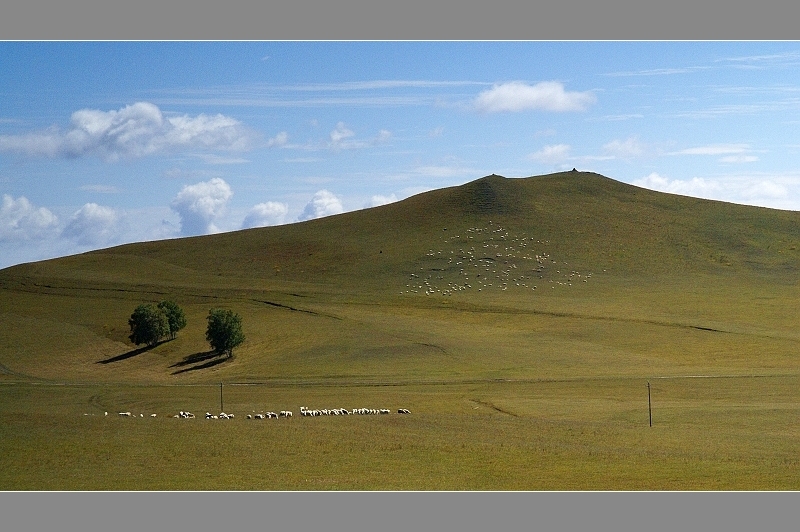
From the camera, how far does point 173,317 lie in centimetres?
7469

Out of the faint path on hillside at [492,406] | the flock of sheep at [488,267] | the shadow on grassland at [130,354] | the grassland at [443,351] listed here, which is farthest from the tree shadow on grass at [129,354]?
the faint path on hillside at [492,406]

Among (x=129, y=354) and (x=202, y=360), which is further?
(x=129, y=354)

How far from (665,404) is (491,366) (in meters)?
16.1

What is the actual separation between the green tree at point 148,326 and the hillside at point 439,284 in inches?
48.5

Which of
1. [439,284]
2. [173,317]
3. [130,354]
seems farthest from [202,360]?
[439,284]

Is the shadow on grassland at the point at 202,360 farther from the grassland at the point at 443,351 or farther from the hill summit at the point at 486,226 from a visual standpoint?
the hill summit at the point at 486,226

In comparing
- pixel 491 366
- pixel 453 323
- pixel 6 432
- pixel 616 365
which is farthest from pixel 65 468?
pixel 453 323

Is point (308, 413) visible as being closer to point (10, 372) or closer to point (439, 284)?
point (10, 372)

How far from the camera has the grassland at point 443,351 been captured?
27969 mm

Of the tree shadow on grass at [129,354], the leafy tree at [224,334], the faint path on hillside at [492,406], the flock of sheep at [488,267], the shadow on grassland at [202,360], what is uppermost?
the flock of sheep at [488,267]

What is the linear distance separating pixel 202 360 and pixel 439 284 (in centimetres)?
3633

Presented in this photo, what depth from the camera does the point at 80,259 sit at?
385ft

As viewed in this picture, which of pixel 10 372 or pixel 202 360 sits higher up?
pixel 10 372

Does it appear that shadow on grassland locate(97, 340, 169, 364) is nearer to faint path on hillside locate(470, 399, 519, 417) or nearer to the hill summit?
the hill summit
